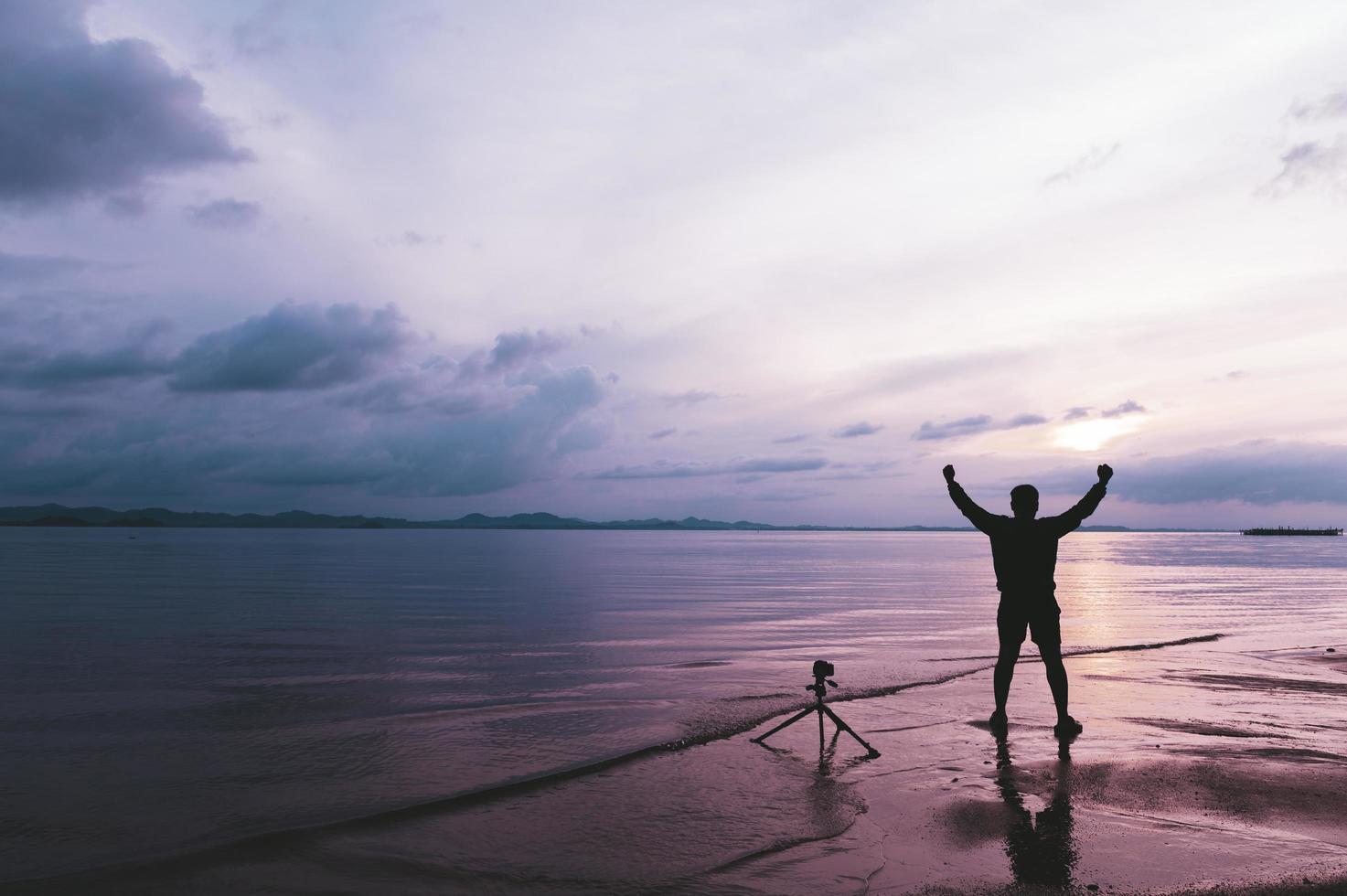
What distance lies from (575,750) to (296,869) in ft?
12.4

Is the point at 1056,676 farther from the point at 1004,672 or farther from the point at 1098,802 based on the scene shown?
the point at 1098,802

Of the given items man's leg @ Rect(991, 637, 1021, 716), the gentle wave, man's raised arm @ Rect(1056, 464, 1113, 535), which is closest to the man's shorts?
man's leg @ Rect(991, 637, 1021, 716)

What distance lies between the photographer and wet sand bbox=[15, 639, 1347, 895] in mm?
5676

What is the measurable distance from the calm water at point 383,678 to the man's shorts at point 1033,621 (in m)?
3.49

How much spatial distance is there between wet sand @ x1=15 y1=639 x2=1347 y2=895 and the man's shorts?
1.15 m

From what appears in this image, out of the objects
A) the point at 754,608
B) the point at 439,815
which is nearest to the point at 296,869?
the point at 439,815

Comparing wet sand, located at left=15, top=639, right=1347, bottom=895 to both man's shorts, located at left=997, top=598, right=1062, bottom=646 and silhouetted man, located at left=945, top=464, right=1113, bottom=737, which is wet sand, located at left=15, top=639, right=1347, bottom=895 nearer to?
silhouetted man, located at left=945, top=464, right=1113, bottom=737

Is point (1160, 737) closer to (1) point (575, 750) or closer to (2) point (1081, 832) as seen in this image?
(2) point (1081, 832)

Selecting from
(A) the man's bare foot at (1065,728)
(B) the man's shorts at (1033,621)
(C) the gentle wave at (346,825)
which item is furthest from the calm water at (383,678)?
(A) the man's bare foot at (1065,728)

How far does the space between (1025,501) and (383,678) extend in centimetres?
1123

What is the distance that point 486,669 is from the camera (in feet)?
51.3

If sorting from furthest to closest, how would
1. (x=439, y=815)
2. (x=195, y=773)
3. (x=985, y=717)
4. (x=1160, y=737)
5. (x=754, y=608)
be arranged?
1. (x=754, y=608)
2. (x=985, y=717)
3. (x=1160, y=737)
4. (x=195, y=773)
5. (x=439, y=815)

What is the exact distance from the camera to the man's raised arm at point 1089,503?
336 inches

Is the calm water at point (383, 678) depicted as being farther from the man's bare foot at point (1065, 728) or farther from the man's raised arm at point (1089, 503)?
the man's raised arm at point (1089, 503)
